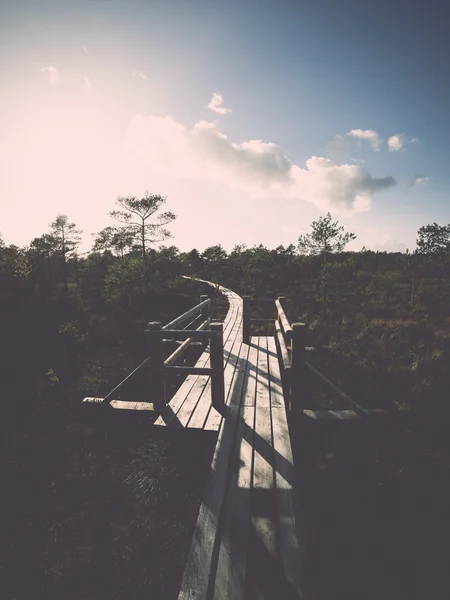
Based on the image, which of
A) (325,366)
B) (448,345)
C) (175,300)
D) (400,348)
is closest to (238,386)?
(325,366)

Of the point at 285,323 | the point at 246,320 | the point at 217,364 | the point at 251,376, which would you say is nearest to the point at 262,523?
the point at 217,364

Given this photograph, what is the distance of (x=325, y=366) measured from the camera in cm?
816

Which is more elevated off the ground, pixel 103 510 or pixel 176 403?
pixel 176 403

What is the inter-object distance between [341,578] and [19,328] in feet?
41.6

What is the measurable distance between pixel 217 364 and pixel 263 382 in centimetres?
161

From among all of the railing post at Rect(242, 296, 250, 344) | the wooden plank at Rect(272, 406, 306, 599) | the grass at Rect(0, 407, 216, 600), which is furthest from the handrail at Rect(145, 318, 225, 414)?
the railing post at Rect(242, 296, 250, 344)

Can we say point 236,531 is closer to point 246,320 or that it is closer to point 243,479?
point 243,479

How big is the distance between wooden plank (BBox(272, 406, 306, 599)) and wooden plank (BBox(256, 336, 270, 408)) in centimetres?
102

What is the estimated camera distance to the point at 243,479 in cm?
278

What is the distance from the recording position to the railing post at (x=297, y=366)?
3.76 m

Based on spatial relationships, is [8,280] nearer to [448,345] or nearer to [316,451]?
[316,451]

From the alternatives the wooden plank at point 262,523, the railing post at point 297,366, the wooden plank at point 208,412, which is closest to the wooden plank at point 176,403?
the wooden plank at point 208,412

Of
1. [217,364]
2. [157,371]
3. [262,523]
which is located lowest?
[262,523]

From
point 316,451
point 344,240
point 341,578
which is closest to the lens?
point 341,578
